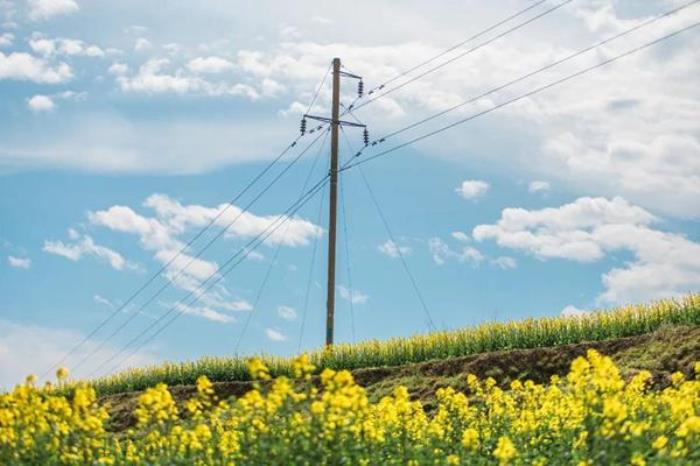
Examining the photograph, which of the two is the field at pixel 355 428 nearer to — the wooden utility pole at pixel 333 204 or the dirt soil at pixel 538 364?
the dirt soil at pixel 538 364

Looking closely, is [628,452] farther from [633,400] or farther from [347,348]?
[347,348]

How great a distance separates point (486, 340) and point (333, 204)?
6525mm

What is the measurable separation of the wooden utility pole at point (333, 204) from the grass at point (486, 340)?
3.64 ft

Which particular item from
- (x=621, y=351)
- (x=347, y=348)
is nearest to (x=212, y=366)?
(x=347, y=348)

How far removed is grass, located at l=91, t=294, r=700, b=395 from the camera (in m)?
19.9

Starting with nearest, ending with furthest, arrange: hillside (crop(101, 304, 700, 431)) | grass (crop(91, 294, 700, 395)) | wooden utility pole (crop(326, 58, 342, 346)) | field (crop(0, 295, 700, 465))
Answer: field (crop(0, 295, 700, 465)), hillside (crop(101, 304, 700, 431)), grass (crop(91, 294, 700, 395)), wooden utility pole (crop(326, 58, 342, 346))

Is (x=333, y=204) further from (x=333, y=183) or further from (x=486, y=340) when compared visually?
(x=486, y=340)

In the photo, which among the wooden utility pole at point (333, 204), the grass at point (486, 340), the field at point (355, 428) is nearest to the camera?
the field at point (355, 428)

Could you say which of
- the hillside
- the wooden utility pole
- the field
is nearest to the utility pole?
the wooden utility pole

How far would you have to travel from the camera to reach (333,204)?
25.9m

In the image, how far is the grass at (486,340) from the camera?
1986 centimetres

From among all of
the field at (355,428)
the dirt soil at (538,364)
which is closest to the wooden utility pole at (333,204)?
the dirt soil at (538,364)

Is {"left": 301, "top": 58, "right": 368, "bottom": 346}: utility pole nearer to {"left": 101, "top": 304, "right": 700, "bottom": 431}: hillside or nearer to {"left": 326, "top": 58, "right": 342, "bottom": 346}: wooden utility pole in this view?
{"left": 326, "top": 58, "right": 342, "bottom": 346}: wooden utility pole

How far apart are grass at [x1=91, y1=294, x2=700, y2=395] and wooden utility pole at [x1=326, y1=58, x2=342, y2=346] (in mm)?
1108
